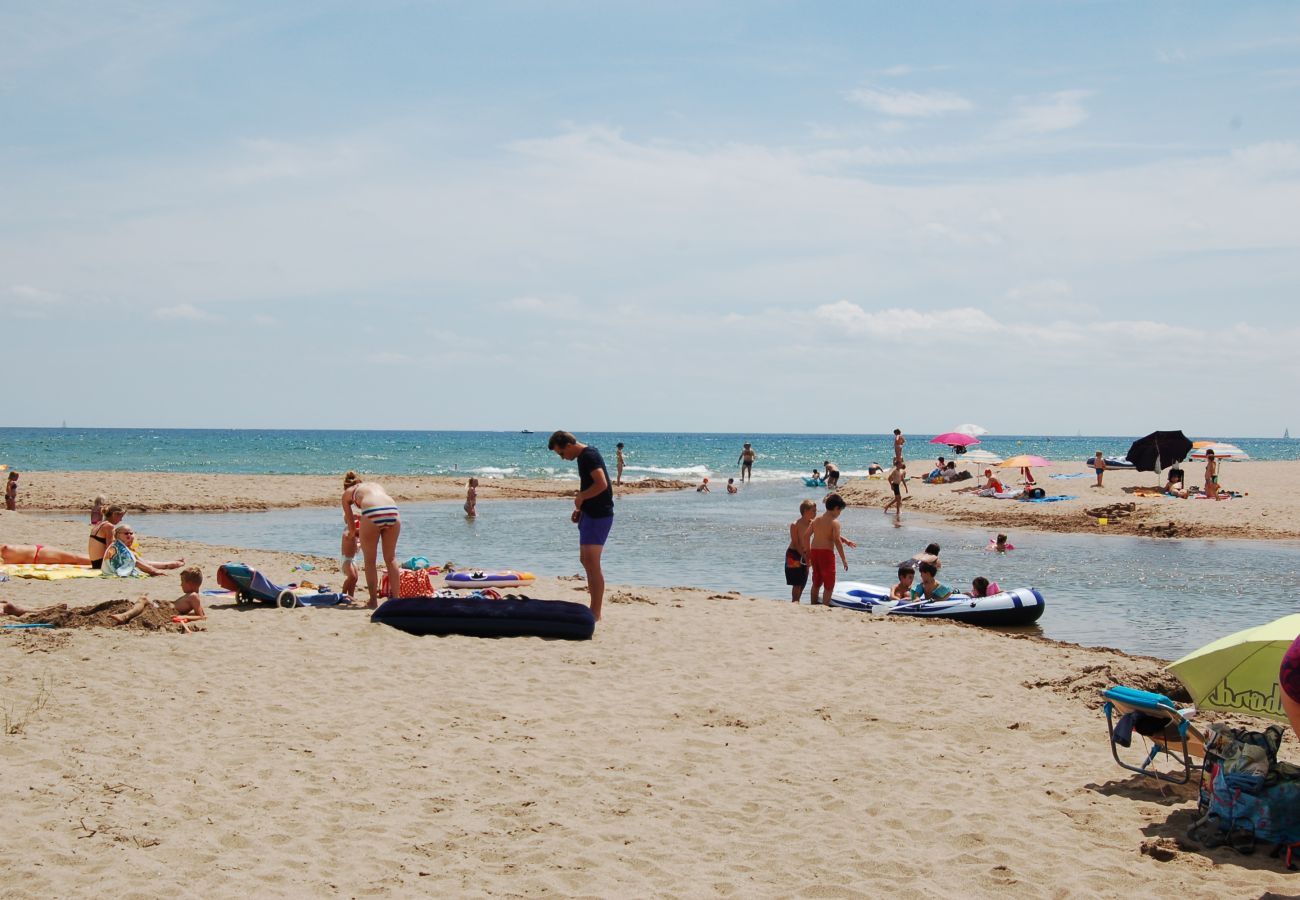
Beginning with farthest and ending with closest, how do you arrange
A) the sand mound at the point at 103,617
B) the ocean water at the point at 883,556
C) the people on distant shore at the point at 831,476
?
1. the people on distant shore at the point at 831,476
2. the ocean water at the point at 883,556
3. the sand mound at the point at 103,617

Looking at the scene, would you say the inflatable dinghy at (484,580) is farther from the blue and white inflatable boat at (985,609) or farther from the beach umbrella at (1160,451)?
the beach umbrella at (1160,451)

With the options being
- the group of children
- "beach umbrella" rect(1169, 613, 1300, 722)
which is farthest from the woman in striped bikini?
"beach umbrella" rect(1169, 613, 1300, 722)

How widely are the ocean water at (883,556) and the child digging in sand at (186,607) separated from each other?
13.7ft

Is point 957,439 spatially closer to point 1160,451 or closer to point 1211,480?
point 1160,451

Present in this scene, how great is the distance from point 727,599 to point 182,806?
327 inches

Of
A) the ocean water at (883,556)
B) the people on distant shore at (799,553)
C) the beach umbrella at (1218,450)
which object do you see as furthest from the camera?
the beach umbrella at (1218,450)

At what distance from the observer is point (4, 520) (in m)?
21.5

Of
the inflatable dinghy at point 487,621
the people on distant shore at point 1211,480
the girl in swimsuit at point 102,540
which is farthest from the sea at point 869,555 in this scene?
the people on distant shore at point 1211,480

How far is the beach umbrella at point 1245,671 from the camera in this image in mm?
5641

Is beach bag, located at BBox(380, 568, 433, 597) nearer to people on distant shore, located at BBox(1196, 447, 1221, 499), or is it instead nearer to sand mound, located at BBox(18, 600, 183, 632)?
sand mound, located at BBox(18, 600, 183, 632)

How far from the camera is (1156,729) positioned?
20.1ft

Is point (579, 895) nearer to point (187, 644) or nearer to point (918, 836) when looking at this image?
point (918, 836)

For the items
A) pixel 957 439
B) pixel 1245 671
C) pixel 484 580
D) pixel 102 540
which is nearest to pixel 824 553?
pixel 484 580

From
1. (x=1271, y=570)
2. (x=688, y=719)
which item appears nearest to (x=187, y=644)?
(x=688, y=719)
